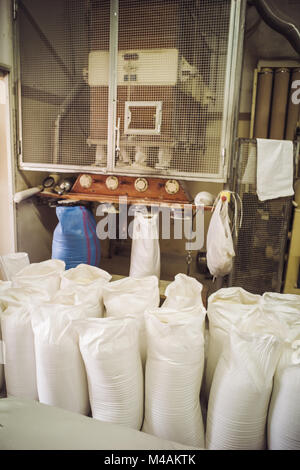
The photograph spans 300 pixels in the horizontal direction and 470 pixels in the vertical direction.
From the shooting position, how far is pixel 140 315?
1706 mm

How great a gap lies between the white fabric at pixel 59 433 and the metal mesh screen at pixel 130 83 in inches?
97.1

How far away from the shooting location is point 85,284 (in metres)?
1.93

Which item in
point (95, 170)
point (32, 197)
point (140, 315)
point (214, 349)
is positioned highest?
point (95, 170)

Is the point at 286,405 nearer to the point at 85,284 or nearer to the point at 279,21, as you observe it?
the point at 85,284

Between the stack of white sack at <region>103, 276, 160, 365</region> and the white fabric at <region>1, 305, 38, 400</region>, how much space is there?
0.42 metres

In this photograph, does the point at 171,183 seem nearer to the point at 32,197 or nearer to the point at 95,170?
the point at 95,170

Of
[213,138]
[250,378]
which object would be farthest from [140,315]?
[213,138]

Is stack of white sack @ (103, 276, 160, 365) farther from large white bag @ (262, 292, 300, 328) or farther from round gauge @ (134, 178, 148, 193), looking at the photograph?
round gauge @ (134, 178, 148, 193)

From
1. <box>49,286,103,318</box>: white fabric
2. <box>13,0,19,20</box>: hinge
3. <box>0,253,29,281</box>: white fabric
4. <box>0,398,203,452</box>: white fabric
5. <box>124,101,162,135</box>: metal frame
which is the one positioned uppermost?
<box>13,0,19,20</box>: hinge

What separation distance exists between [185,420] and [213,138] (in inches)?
96.6

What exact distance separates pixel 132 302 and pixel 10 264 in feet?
4.54

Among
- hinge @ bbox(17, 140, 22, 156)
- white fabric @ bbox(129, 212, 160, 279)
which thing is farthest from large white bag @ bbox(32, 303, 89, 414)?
hinge @ bbox(17, 140, 22, 156)

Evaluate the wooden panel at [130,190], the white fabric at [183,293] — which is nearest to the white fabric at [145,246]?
the wooden panel at [130,190]

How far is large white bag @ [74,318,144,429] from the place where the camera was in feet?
4.55
